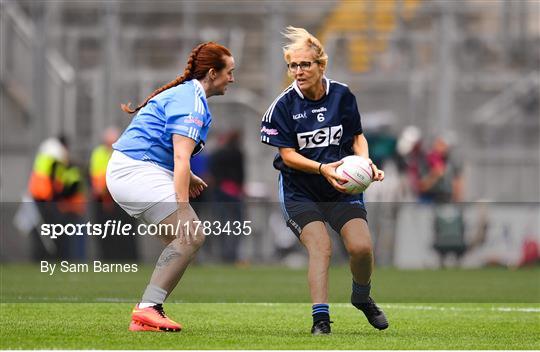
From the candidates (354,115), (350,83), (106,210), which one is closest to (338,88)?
(354,115)

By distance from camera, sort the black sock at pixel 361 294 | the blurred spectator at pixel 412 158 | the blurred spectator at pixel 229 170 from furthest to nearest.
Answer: the blurred spectator at pixel 412 158 < the blurred spectator at pixel 229 170 < the black sock at pixel 361 294

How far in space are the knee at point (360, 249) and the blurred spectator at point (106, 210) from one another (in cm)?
307

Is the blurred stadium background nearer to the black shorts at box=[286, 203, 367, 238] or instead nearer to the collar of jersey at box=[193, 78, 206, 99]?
the black shorts at box=[286, 203, 367, 238]

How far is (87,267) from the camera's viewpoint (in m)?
11.9

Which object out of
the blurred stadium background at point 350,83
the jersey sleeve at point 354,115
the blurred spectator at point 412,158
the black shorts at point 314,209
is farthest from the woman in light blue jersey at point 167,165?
the blurred spectator at point 412,158

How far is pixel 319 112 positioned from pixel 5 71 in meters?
13.3

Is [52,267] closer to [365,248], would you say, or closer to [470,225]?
[365,248]

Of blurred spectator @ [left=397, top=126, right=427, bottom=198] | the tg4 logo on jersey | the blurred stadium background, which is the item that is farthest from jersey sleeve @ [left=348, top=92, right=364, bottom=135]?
blurred spectator @ [left=397, top=126, right=427, bottom=198]

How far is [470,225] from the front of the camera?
19.1m

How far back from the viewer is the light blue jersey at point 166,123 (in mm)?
8406

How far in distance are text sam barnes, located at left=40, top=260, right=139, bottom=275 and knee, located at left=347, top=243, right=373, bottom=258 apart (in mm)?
2352

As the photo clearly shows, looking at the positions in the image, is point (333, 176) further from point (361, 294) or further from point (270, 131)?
point (361, 294)

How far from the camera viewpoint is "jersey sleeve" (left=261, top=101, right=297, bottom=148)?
8.82 metres

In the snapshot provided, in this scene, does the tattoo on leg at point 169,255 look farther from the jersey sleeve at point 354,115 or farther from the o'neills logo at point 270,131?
the jersey sleeve at point 354,115
